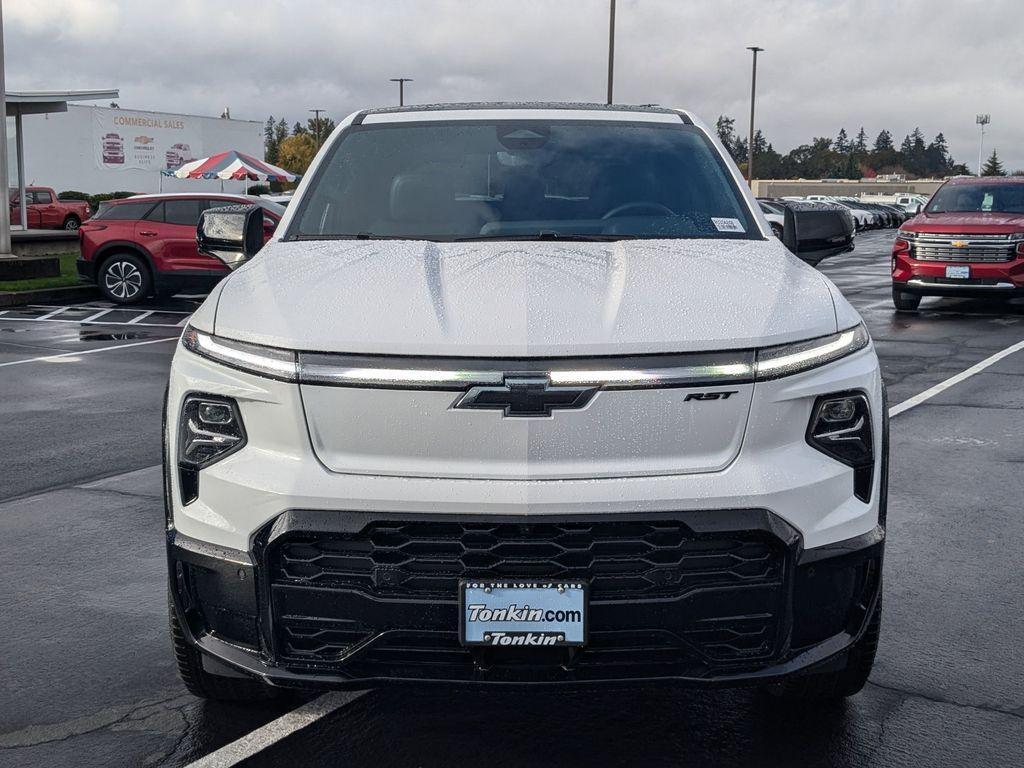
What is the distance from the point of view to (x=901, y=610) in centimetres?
480

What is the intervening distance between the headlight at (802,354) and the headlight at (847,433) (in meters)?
0.10

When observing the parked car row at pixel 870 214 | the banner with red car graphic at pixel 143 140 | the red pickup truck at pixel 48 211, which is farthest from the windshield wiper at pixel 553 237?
the banner with red car graphic at pixel 143 140

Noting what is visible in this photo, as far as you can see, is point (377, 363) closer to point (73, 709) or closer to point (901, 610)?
point (73, 709)

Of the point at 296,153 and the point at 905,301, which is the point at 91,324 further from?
the point at 296,153

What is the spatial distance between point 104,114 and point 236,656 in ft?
205

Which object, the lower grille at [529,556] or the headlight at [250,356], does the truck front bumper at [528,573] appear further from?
the headlight at [250,356]

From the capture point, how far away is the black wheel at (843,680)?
11.6 feet

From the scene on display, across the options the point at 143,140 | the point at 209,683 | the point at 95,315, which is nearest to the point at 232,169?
the point at 95,315

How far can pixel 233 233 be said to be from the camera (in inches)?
192

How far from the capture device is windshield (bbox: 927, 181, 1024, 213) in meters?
17.8

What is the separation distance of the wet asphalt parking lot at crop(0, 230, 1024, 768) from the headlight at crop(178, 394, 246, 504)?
757mm

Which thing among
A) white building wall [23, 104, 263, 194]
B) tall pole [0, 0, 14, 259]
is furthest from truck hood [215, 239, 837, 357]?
white building wall [23, 104, 263, 194]

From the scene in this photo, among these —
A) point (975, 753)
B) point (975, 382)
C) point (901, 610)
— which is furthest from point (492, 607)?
point (975, 382)

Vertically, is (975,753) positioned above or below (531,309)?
below
